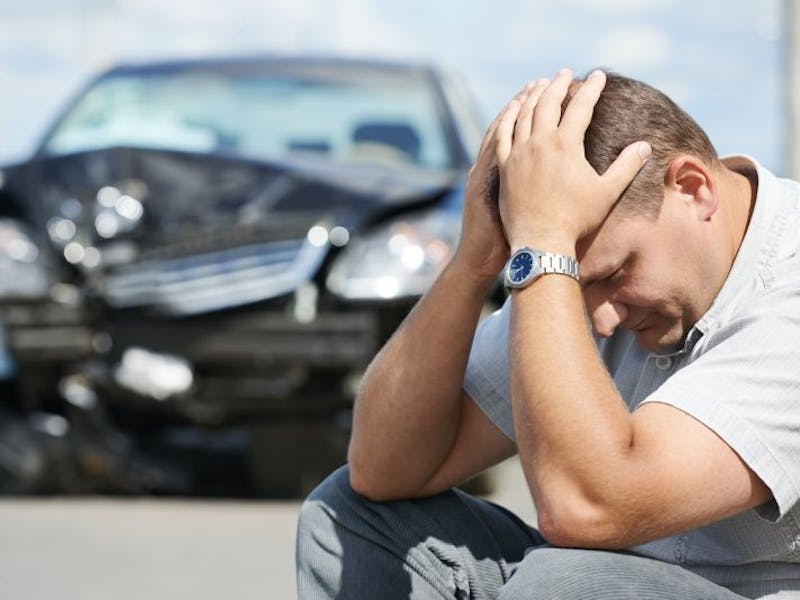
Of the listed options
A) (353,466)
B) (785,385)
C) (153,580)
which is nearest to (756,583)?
(785,385)

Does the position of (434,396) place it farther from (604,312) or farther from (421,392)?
(604,312)

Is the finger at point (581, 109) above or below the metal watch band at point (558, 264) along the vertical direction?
above

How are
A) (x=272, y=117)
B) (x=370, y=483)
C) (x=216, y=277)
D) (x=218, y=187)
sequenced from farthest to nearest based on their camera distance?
1. (x=272, y=117)
2. (x=218, y=187)
3. (x=216, y=277)
4. (x=370, y=483)

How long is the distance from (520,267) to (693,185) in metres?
0.30

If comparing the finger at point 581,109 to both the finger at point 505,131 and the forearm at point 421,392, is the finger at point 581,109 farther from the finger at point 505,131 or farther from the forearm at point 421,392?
the forearm at point 421,392

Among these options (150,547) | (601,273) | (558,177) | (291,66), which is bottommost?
(150,547)

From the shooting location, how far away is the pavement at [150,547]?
511 cm

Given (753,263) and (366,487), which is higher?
(753,263)

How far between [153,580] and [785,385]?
307 centimetres

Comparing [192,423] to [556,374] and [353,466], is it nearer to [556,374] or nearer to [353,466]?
[353,466]

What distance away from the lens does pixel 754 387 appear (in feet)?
8.33

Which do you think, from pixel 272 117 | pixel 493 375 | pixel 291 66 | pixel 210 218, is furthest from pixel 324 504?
pixel 291 66

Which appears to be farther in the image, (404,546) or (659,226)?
(404,546)

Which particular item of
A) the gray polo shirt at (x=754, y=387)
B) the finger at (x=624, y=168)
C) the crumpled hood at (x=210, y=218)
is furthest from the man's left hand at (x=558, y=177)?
the crumpled hood at (x=210, y=218)
